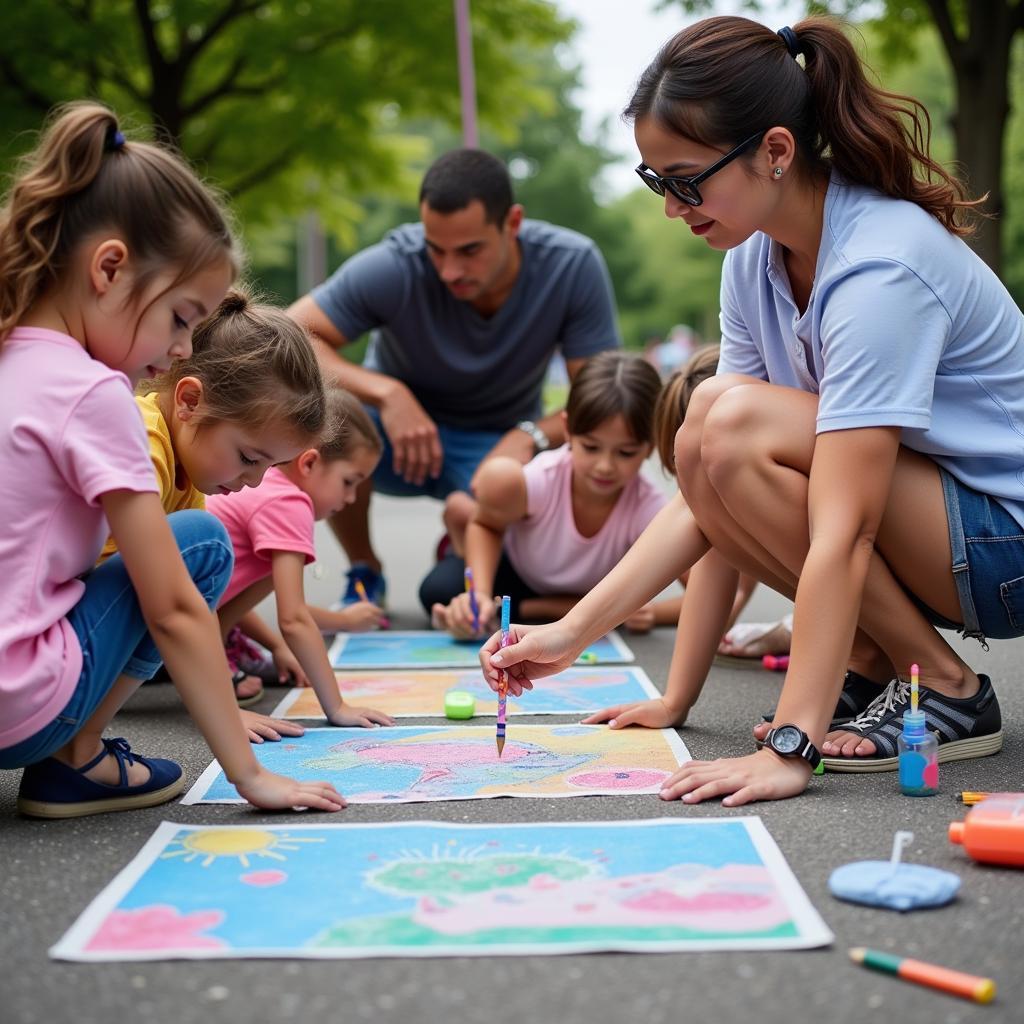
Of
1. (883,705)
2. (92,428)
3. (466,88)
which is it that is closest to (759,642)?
(883,705)

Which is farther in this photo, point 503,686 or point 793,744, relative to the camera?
point 503,686

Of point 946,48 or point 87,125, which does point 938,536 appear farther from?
point 946,48

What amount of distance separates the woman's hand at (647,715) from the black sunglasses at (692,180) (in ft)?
3.40

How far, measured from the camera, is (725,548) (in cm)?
272

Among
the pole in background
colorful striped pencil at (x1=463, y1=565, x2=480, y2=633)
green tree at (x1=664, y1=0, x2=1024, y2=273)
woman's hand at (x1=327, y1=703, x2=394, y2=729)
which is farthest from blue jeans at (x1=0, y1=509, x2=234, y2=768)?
green tree at (x1=664, y1=0, x2=1024, y2=273)

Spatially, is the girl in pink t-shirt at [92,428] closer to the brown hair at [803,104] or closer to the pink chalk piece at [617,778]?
the pink chalk piece at [617,778]

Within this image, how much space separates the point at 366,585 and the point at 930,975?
3371mm

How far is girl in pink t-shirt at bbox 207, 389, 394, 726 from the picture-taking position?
2.93 meters

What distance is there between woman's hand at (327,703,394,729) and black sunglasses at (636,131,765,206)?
124cm

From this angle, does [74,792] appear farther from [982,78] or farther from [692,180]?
[982,78]

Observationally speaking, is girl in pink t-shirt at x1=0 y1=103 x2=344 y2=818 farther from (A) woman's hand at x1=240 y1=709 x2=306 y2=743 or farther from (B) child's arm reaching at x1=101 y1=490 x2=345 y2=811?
(A) woman's hand at x1=240 y1=709 x2=306 y2=743

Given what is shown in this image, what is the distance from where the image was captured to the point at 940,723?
2572 millimetres

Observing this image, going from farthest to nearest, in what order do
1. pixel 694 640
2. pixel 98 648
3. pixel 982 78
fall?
pixel 982 78, pixel 694 640, pixel 98 648

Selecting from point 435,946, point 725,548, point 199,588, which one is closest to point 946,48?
point 725,548
